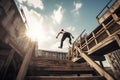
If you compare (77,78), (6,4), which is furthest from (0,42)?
(77,78)

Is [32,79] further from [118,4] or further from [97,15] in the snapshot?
[97,15]

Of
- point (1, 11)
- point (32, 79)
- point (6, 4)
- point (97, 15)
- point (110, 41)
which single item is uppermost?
point (97, 15)

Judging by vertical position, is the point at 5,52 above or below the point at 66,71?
above

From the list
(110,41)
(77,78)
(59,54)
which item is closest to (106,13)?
(110,41)

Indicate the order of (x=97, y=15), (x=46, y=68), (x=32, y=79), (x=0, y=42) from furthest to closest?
1. (x=97, y=15)
2. (x=0, y=42)
3. (x=46, y=68)
4. (x=32, y=79)

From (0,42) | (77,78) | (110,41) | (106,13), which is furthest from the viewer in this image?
(106,13)

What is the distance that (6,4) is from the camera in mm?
4289

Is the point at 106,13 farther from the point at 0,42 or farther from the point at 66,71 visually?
the point at 0,42

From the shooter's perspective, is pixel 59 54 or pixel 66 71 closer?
pixel 66 71

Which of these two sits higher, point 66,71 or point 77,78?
point 66,71

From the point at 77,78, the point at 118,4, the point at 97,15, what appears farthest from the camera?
the point at 97,15

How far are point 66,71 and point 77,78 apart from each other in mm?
869

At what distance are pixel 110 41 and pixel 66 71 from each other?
11.6ft

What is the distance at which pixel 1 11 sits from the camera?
13.6ft
